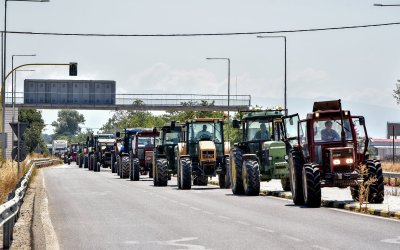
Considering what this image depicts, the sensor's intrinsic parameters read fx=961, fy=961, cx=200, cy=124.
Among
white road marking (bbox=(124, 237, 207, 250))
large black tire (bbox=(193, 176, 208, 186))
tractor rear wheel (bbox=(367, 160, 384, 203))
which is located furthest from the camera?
large black tire (bbox=(193, 176, 208, 186))

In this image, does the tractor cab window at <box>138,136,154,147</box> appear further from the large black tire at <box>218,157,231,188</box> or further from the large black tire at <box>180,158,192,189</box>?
the large black tire at <box>180,158,192,189</box>

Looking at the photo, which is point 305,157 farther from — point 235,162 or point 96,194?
point 96,194

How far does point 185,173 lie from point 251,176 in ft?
20.3

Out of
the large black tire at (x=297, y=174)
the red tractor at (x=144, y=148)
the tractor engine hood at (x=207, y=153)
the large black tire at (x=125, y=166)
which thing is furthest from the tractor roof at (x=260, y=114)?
the large black tire at (x=125, y=166)

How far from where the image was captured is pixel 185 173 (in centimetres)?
3569

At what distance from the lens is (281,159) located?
30891 millimetres

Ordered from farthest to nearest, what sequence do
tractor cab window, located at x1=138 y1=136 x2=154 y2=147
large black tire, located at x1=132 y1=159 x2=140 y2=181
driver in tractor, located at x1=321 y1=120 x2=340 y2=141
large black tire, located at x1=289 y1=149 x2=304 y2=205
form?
1. tractor cab window, located at x1=138 y1=136 x2=154 y2=147
2. large black tire, located at x1=132 y1=159 x2=140 y2=181
3. driver in tractor, located at x1=321 y1=120 x2=340 y2=141
4. large black tire, located at x1=289 y1=149 x2=304 y2=205

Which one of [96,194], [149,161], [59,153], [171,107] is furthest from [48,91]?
[96,194]

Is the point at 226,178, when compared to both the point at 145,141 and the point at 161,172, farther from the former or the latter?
the point at 145,141

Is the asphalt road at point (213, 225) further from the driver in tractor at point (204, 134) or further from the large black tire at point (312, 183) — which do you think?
the driver in tractor at point (204, 134)

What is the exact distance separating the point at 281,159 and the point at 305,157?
5.46m

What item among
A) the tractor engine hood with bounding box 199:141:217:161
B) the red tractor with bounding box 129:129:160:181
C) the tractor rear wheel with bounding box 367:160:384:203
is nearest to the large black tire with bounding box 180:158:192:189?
the tractor engine hood with bounding box 199:141:217:161

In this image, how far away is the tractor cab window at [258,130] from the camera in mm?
31812

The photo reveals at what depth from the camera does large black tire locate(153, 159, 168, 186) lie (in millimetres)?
39125
